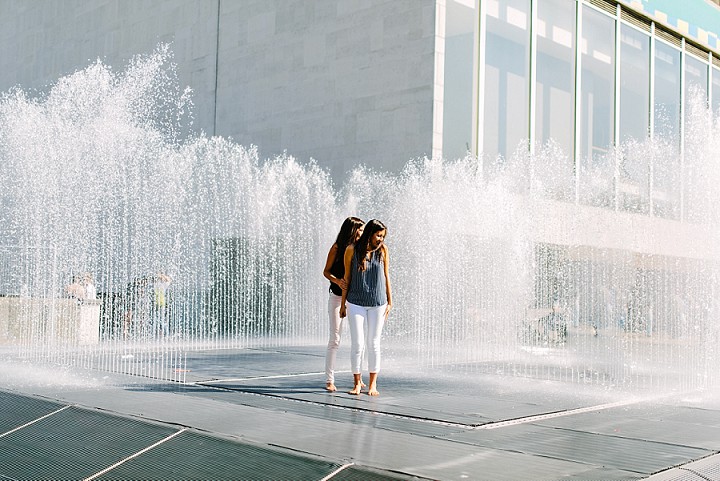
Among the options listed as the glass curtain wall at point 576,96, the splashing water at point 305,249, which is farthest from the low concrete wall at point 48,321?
the glass curtain wall at point 576,96

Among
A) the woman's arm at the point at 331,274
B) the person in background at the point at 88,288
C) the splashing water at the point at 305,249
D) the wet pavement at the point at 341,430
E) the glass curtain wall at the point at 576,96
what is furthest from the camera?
the glass curtain wall at the point at 576,96

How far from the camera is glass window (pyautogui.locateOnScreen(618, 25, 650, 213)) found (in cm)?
2125

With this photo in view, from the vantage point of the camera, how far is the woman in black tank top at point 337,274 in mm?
7270

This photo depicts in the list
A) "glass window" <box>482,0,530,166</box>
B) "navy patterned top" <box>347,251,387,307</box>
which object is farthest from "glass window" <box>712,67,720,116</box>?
"navy patterned top" <box>347,251,387,307</box>

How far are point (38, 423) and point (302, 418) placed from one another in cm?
177

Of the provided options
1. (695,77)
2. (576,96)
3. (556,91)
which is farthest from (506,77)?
(695,77)

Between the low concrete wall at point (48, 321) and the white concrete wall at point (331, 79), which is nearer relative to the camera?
the low concrete wall at point (48, 321)

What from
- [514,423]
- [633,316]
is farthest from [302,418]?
[633,316]

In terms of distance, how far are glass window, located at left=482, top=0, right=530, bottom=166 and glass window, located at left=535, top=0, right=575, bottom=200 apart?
1.58 ft

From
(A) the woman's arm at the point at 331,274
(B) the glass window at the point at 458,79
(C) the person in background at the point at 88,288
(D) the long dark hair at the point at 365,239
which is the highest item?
(B) the glass window at the point at 458,79

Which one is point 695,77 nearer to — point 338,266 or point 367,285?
point 338,266

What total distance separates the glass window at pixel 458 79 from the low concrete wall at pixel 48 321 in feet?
27.4

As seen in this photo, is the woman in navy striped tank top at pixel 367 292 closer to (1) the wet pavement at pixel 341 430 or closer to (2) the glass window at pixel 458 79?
(1) the wet pavement at pixel 341 430

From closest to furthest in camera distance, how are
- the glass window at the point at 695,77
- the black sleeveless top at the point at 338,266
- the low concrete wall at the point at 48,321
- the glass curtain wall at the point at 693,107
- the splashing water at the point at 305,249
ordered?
1. the black sleeveless top at the point at 338,266
2. the low concrete wall at the point at 48,321
3. the splashing water at the point at 305,249
4. the glass curtain wall at the point at 693,107
5. the glass window at the point at 695,77
